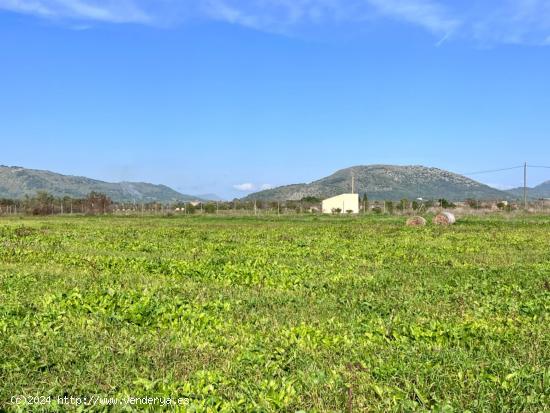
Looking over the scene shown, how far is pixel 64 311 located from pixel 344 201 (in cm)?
8958

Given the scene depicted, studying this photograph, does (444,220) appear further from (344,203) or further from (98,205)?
(98,205)

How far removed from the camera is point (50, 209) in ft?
274

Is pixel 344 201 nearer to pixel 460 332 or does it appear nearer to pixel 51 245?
pixel 51 245

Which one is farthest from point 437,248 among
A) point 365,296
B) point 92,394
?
point 92,394

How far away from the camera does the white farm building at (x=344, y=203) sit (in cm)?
9344

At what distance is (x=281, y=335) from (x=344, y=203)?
89880mm

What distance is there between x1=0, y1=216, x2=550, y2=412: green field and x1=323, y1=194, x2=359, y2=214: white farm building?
3033 inches

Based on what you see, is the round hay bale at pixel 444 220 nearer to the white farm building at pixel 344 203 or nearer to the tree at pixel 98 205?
the white farm building at pixel 344 203

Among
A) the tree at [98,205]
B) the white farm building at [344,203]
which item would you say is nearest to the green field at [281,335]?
the tree at [98,205]

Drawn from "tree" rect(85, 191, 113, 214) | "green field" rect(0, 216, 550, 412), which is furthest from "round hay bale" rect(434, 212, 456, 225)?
"tree" rect(85, 191, 113, 214)

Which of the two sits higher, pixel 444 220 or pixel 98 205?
pixel 98 205

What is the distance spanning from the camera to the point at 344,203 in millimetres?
96938

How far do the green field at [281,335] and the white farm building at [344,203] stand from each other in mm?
77029

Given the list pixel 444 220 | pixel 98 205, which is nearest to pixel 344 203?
pixel 98 205
